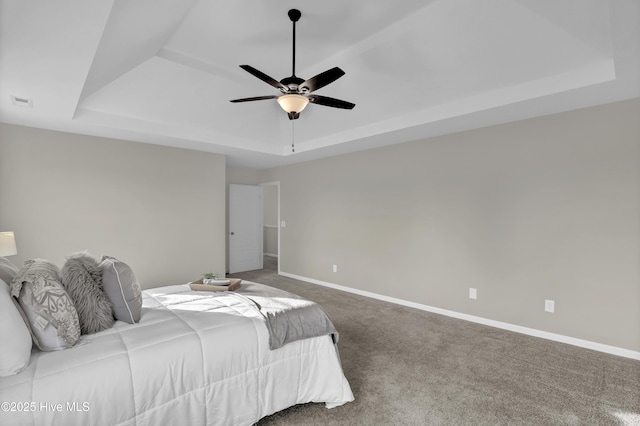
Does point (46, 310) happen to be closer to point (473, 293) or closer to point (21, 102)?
point (21, 102)

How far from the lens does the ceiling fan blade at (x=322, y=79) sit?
231 cm

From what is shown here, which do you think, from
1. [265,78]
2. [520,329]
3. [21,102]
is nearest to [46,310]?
[265,78]

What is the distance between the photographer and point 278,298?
8.32 feet

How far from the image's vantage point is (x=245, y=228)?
7.24m

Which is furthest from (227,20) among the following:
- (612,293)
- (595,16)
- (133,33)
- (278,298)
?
(612,293)

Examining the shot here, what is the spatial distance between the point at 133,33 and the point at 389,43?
2282 millimetres

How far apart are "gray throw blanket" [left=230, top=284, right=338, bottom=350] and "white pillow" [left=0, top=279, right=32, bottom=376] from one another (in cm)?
119

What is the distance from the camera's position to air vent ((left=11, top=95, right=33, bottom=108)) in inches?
124

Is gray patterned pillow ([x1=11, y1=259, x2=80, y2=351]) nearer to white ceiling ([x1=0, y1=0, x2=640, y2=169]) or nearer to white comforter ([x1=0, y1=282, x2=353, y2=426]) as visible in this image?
white comforter ([x1=0, y1=282, x2=353, y2=426])

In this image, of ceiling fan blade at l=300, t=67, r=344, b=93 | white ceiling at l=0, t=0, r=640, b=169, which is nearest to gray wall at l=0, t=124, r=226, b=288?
white ceiling at l=0, t=0, r=640, b=169

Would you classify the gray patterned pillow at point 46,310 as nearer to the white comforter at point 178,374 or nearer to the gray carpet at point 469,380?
the white comforter at point 178,374

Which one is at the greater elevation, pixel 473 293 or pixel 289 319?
pixel 289 319

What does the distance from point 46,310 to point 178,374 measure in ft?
2.40

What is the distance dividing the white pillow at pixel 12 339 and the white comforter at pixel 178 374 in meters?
0.04
